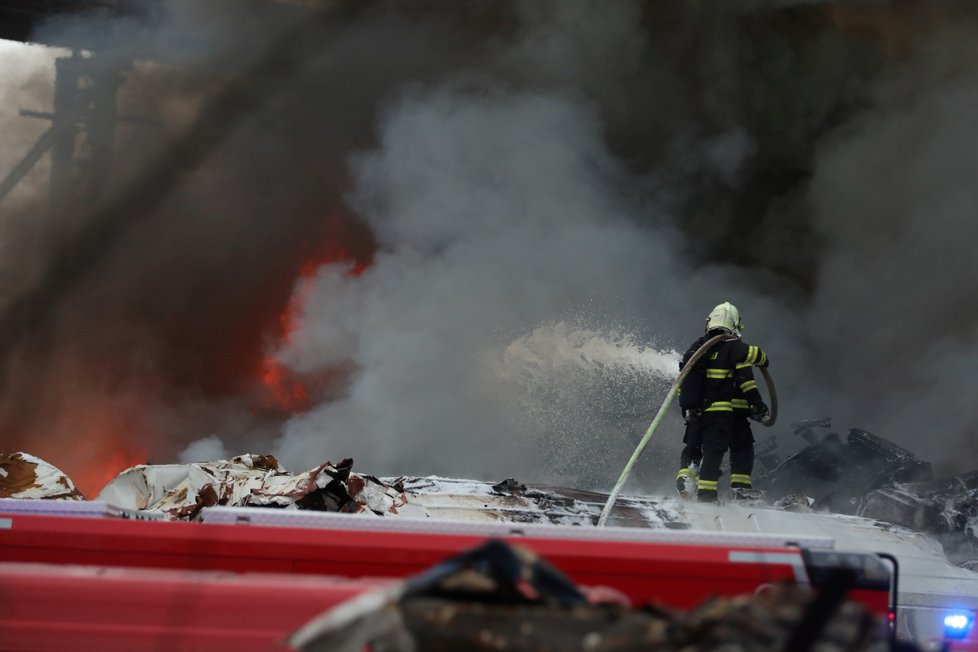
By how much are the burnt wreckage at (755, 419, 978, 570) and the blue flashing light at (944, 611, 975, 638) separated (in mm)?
2381

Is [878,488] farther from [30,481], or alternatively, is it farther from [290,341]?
[290,341]

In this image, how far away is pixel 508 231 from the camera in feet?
37.1

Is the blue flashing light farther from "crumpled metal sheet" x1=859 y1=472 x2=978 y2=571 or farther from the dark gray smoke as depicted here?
the dark gray smoke

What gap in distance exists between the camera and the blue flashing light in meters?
3.12

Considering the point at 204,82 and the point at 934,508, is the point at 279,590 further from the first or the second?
the point at 204,82

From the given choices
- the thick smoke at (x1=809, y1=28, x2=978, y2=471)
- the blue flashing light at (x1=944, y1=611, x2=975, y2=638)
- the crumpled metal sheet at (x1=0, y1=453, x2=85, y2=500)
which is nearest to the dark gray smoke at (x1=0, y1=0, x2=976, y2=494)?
the thick smoke at (x1=809, y1=28, x2=978, y2=471)

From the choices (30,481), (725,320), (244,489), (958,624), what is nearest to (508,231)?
(725,320)

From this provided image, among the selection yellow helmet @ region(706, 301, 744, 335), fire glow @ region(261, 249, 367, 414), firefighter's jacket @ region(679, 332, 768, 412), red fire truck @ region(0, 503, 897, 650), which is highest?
fire glow @ region(261, 249, 367, 414)

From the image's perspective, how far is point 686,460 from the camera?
6109mm

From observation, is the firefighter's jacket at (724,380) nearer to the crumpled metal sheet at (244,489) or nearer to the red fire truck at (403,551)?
the crumpled metal sheet at (244,489)

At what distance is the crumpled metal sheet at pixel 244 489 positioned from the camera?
14.9ft

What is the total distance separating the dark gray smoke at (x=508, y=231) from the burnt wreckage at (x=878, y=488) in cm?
277

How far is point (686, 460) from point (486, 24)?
27.8 ft

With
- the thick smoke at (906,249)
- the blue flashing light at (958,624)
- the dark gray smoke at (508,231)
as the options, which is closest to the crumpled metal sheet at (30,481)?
the blue flashing light at (958,624)
